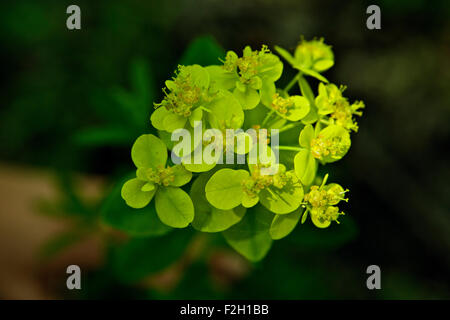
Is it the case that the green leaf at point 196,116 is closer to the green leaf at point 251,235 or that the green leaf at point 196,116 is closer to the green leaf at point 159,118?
the green leaf at point 159,118

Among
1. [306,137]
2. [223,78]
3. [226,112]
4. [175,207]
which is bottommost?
[175,207]

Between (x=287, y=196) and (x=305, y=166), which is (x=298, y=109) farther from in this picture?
(x=287, y=196)

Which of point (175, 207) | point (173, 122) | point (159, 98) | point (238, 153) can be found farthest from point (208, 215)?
point (159, 98)

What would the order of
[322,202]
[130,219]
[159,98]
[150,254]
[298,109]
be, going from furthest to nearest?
[159,98]
[150,254]
[130,219]
[298,109]
[322,202]

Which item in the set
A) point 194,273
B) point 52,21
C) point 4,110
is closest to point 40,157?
point 4,110

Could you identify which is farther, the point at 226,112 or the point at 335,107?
the point at 335,107

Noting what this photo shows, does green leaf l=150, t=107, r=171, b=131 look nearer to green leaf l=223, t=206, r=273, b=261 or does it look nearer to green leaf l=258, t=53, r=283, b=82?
green leaf l=258, t=53, r=283, b=82
